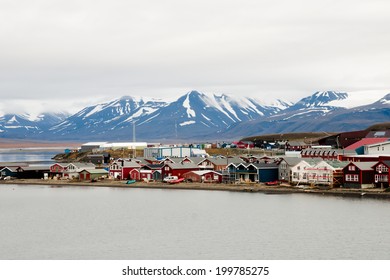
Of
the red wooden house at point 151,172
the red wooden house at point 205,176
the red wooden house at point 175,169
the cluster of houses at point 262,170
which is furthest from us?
the red wooden house at point 151,172

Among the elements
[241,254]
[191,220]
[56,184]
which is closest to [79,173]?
[56,184]

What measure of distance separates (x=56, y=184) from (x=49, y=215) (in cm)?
1802

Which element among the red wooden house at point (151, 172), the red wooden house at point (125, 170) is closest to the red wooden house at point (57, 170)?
the red wooden house at point (125, 170)

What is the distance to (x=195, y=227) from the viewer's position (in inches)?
982

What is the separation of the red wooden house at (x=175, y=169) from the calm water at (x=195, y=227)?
25.9 feet

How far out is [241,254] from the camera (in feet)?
65.1

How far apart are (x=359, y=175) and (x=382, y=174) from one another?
110cm

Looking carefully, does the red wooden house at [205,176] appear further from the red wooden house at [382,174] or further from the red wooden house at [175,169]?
the red wooden house at [382,174]

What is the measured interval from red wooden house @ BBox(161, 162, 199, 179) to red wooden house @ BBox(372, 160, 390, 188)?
13.5 metres

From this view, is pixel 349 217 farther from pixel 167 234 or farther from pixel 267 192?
pixel 267 192

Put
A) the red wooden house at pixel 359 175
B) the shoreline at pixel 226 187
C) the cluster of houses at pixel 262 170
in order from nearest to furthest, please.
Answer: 1. the shoreline at pixel 226 187
2. the red wooden house at pixel 359 175
3. the cluster of houses at pixel 262 170

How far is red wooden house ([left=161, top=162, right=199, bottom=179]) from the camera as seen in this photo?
147 ft

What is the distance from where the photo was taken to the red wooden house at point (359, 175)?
35312 millimetres

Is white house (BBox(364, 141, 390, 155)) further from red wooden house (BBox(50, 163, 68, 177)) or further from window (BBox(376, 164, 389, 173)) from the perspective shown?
red wooden house (BBox(50, 163, 68, 177))
